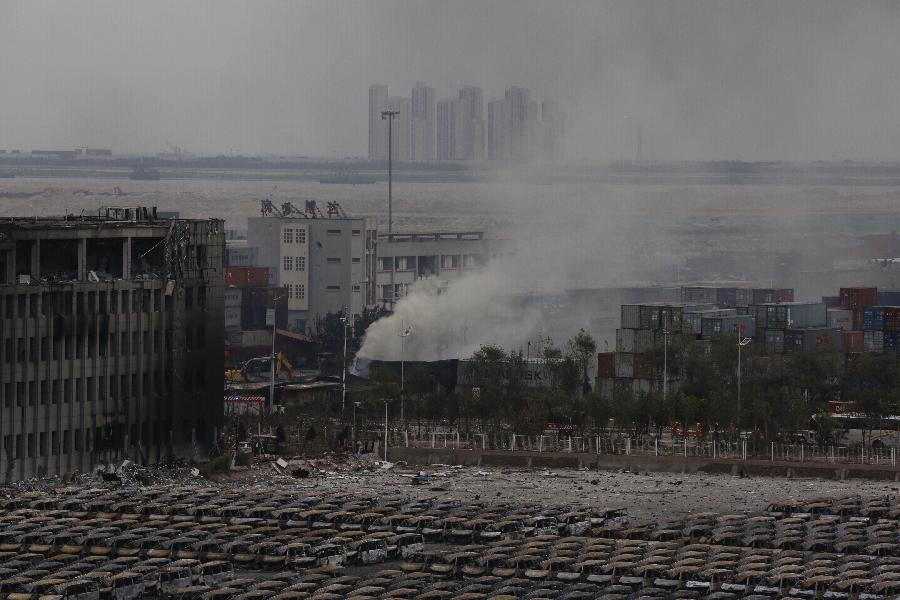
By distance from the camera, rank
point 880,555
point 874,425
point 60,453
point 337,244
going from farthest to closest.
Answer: point 337,244 < point 874,425 < point 60,453 < point 880,555

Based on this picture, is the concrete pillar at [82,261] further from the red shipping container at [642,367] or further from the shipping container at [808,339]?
the shipping container at [808,339]

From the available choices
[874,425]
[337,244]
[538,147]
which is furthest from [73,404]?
[538,147]

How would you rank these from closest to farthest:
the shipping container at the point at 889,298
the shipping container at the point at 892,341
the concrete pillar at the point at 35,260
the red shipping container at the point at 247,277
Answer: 1. the concrete pillar at the point at 35,260
2. the shipping container at the point at 892,341
3. the shipping container at the point at 889,298
4. the red shipping container at the point at 247,277

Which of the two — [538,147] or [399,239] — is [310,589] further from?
[538,147]

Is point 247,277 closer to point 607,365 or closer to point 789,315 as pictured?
point 789,315

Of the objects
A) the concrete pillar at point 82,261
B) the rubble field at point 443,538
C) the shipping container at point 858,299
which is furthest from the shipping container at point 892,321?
the concrete pillar at point 82,261
